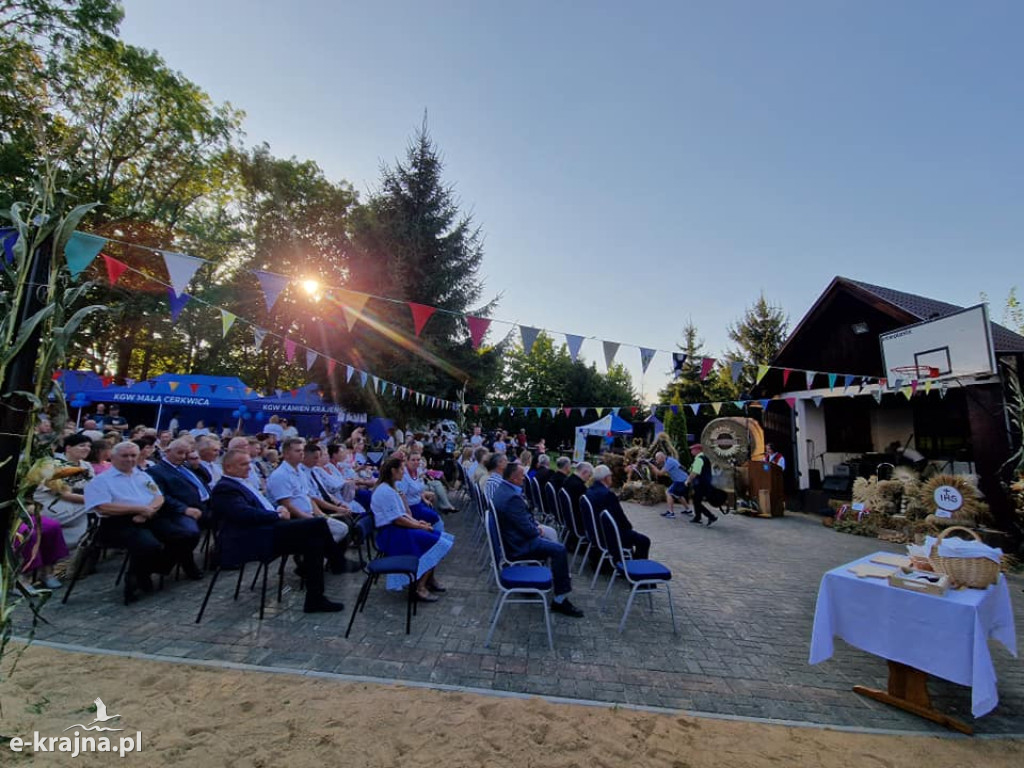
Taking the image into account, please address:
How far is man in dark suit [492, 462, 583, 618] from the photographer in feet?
13.3

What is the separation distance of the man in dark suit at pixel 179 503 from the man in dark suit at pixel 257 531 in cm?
67

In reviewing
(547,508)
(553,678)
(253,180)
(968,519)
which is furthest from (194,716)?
(253,180)

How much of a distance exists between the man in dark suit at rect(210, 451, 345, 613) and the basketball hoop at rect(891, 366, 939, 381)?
10895mm

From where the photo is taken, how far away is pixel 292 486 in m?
4.57

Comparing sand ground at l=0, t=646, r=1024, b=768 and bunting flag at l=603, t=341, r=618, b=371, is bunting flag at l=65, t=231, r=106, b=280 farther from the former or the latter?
bunting flag at l=603, t=341, r=618, b=371

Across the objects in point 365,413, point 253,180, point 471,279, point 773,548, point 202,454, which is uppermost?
point 253,180

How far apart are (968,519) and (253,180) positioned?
25194 millimetres

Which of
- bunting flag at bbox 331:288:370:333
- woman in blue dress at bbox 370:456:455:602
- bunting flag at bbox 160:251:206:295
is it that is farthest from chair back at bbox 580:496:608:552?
bunting flag at bbox 160:251:206:295

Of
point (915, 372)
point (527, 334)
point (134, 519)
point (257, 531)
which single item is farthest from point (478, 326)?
point (915, 372)

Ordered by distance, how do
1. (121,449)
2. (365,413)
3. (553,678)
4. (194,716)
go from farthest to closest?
1. (365,413)
2. (121,449)
3. (553,678)
4. (194,716)

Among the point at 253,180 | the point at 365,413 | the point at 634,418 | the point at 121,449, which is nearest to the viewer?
the point at 121,449

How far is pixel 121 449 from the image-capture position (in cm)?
419

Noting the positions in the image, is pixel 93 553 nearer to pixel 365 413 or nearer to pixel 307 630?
pixel 307 630

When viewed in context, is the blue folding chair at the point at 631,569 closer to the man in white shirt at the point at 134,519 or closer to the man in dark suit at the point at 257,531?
the man in dark suit at the point at 257,531
